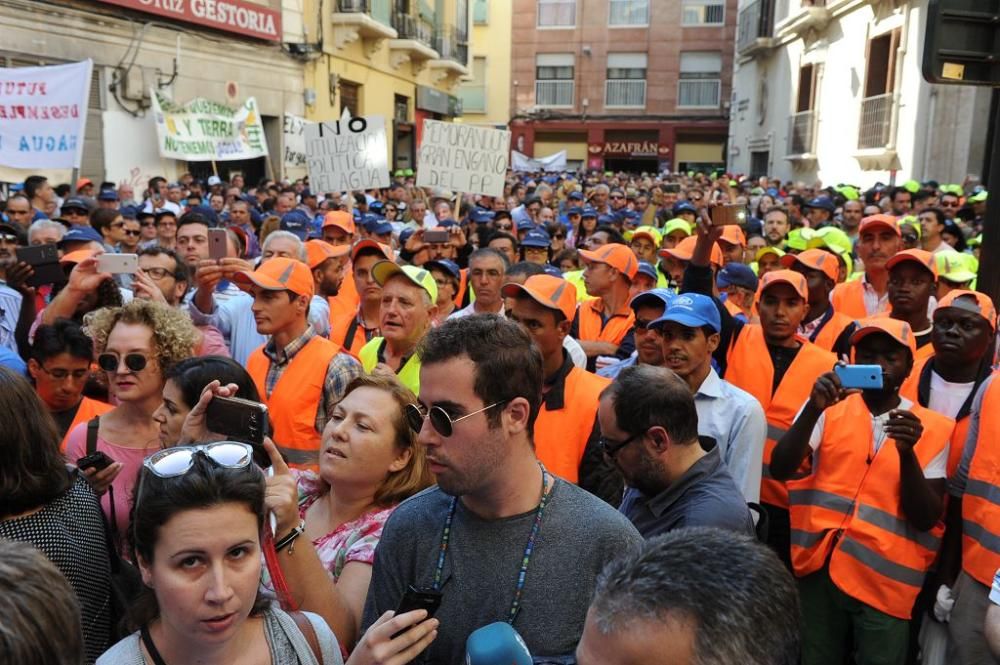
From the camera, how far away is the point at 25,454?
7.20 ft

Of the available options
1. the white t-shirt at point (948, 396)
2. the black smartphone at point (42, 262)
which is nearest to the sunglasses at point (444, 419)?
the white t-shirt at point (948, 396)

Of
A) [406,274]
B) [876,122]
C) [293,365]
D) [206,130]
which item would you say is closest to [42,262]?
[293,365]

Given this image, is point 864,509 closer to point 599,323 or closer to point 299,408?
point 299,408

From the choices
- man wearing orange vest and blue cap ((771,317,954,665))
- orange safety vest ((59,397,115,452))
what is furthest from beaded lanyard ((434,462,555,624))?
orange safety vest ((59,397,115,452))

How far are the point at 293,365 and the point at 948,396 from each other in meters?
2.94

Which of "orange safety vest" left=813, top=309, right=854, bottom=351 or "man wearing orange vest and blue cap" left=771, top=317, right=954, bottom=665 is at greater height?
"orange safety vest" left=813, top=309, right=854, bottom=351

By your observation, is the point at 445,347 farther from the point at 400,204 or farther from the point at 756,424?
the point at 400,204

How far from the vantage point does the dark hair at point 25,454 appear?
2164mm

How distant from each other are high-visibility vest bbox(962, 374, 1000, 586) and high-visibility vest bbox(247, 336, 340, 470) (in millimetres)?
2626

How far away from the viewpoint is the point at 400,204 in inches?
565

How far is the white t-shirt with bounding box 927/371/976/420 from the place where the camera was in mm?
3711

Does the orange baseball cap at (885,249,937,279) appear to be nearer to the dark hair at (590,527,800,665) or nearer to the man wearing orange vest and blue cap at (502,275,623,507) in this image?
the man wearing orange vest and blue cap at (502,275,623,507)

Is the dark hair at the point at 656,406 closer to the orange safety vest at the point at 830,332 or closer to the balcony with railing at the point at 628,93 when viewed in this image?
the orange safety vest at the point at 830,332

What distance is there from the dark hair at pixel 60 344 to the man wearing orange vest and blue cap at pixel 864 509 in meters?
2.89
